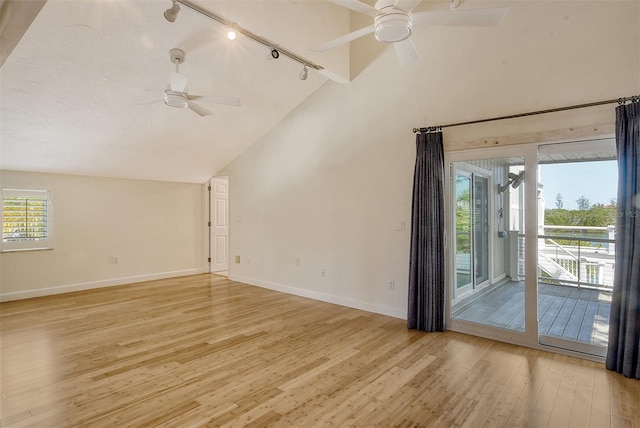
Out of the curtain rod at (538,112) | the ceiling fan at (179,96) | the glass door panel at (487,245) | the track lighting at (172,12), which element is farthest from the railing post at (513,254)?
the track lighting at (172,12)

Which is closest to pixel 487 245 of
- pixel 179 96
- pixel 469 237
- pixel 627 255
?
pixel 469 237

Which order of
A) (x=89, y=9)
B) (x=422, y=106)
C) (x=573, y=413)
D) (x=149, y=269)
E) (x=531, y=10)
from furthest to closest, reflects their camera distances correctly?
(x=149, y=269), (x=422, y=106), (x=531, y=10), (x=89, y=9), (x=573, y=413)

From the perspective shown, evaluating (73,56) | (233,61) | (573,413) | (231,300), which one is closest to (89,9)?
(73,56)

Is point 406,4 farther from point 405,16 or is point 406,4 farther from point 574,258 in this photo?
point 574,258

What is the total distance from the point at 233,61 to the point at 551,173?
13.2ft

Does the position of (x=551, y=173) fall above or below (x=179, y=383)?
above

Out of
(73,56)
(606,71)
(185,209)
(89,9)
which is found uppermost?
(89,9)

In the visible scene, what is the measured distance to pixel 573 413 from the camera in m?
2.34

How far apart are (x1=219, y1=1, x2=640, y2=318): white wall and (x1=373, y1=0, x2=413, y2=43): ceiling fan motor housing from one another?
1.92 m

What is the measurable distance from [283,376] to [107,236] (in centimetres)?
520

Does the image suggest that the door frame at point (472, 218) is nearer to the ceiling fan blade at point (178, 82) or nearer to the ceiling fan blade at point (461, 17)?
the ceiling fan blade at point (461, 17)

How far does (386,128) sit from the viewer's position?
4594 millimetres

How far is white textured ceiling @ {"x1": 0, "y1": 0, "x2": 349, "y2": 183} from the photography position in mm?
3303

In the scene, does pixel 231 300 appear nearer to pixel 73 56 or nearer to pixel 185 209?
pixel 185 209
